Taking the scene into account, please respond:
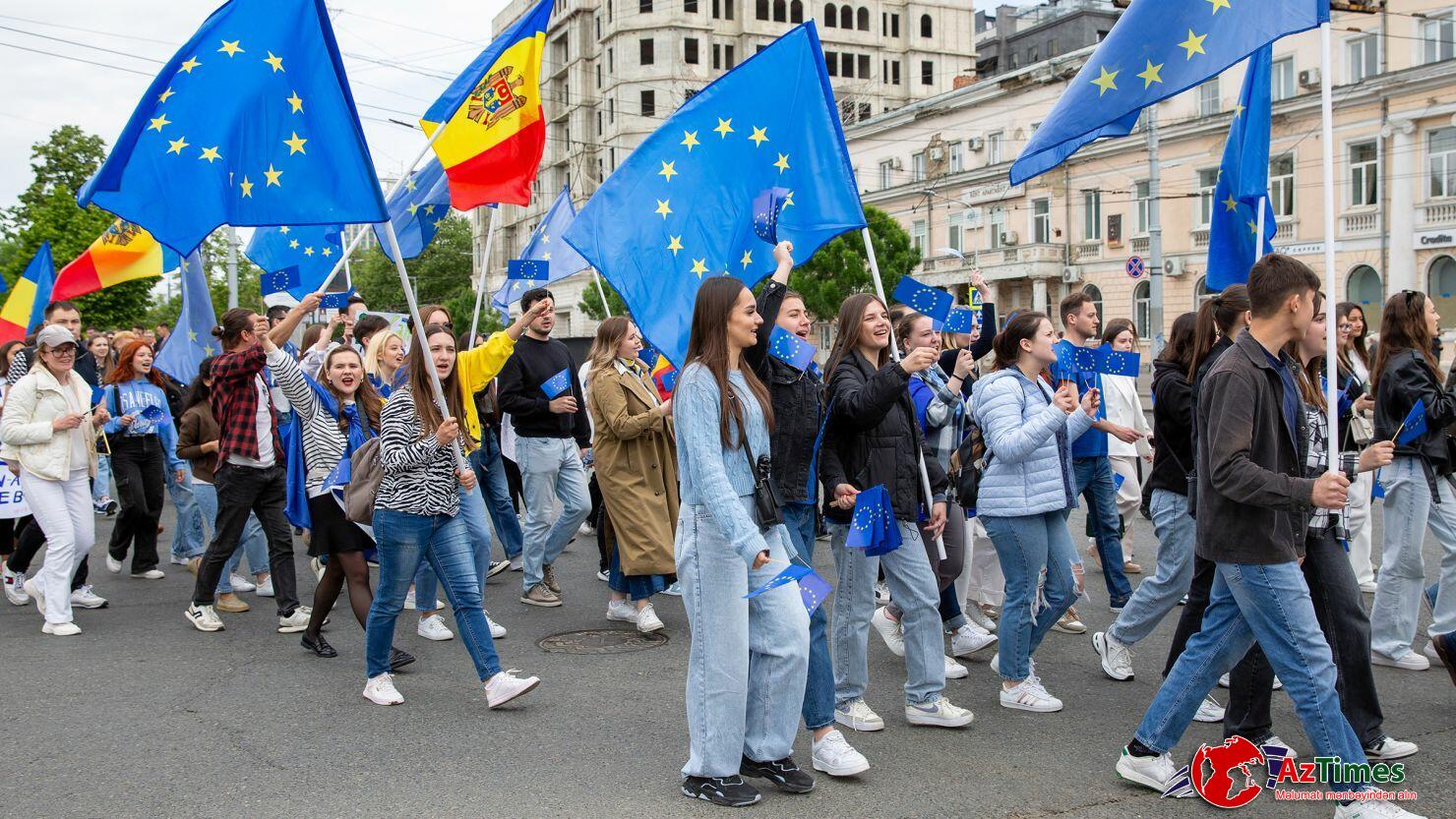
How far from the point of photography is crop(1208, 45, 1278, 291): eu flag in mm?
6125

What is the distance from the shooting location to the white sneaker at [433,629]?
738cm

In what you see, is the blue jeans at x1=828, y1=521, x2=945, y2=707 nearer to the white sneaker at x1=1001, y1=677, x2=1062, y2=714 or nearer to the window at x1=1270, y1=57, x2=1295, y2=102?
the white sneaker at x1=1001, y1=677, x2=1062, y2=714

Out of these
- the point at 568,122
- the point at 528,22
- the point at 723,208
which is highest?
the point at 568,122

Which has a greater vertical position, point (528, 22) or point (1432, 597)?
point (528, 22)

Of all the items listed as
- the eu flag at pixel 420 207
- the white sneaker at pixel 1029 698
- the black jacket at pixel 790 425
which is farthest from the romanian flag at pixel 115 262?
the white sneaker at pixel 1029 698

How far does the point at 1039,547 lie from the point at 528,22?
5061mm

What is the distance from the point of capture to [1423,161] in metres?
35.7

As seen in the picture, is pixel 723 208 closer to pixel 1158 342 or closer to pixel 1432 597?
pixel 1432 597

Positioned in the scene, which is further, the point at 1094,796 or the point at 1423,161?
the point at 1423,161

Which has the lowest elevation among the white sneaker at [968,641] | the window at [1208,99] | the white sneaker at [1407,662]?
the white sneaker at [1407,662]

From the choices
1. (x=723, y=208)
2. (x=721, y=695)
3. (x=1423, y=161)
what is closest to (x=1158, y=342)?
(x=1423, y=161)

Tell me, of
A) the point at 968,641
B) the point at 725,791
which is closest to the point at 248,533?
the point at 968,641

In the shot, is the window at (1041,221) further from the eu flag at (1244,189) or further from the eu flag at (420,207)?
the eu flag at (1244,189)

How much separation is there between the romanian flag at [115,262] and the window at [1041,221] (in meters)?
42.4
